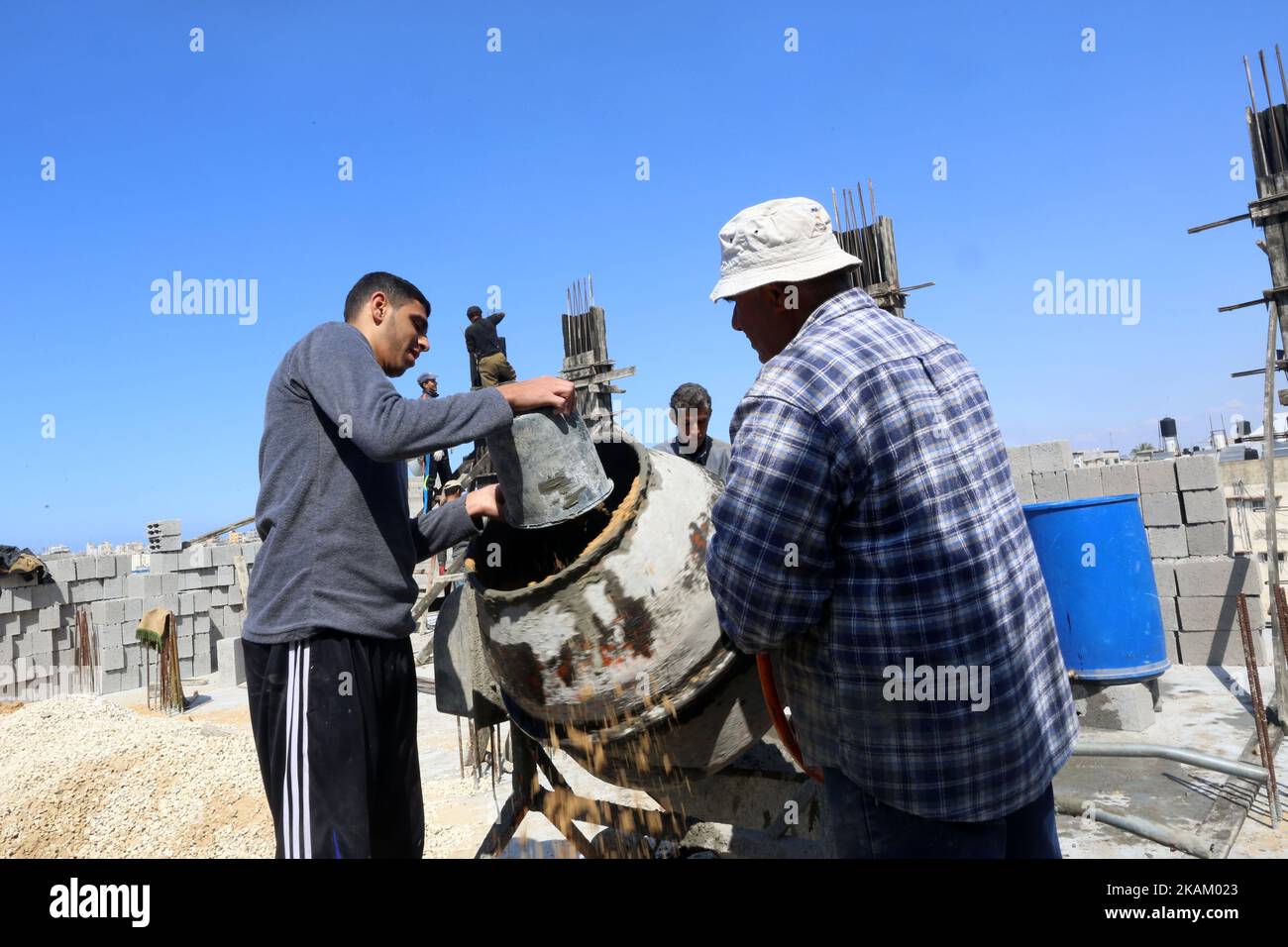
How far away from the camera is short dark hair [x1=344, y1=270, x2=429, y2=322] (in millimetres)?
Answer: 2371

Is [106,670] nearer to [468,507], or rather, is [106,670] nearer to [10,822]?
[10,822]

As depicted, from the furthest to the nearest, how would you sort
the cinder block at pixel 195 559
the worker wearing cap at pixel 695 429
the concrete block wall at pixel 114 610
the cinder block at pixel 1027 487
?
1. the cinder block at pixel 195 559
2. the concrete block wall at pixel 114 610
3. the cinder block at pixel 1027 487
4. the worker wearing cap at pixel 695 429

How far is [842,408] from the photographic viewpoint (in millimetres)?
1386

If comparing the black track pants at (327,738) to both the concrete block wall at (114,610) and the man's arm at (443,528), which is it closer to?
the man's arm at (443,528)

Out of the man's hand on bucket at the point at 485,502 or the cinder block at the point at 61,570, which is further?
the cinder block at the point at 61,570

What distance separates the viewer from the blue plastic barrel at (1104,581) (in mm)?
5074

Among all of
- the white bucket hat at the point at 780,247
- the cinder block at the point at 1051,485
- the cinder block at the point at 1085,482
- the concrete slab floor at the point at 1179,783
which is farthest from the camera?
the cinder block at the point at 1051,485

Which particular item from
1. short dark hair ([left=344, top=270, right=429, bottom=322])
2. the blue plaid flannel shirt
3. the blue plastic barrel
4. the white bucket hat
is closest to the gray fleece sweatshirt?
short dark hair ([left=344, top=270, right=429, bottom=322])

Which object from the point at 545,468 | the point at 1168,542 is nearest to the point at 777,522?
the point at 545,468

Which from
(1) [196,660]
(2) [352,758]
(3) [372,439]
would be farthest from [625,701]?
(1) [196,660]

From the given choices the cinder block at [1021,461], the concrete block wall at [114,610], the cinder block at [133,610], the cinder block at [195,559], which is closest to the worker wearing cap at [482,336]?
the concrete block wall at [114,610]

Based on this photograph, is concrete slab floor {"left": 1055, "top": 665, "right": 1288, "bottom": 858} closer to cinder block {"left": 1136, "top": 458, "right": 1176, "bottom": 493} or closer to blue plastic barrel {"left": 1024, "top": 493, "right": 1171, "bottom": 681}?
blue plastic barrel {"left": 1024, "top": 493, "right": 1171, "bottom": 681}

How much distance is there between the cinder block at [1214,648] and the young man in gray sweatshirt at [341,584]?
7.55m

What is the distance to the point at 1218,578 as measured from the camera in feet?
23.0
